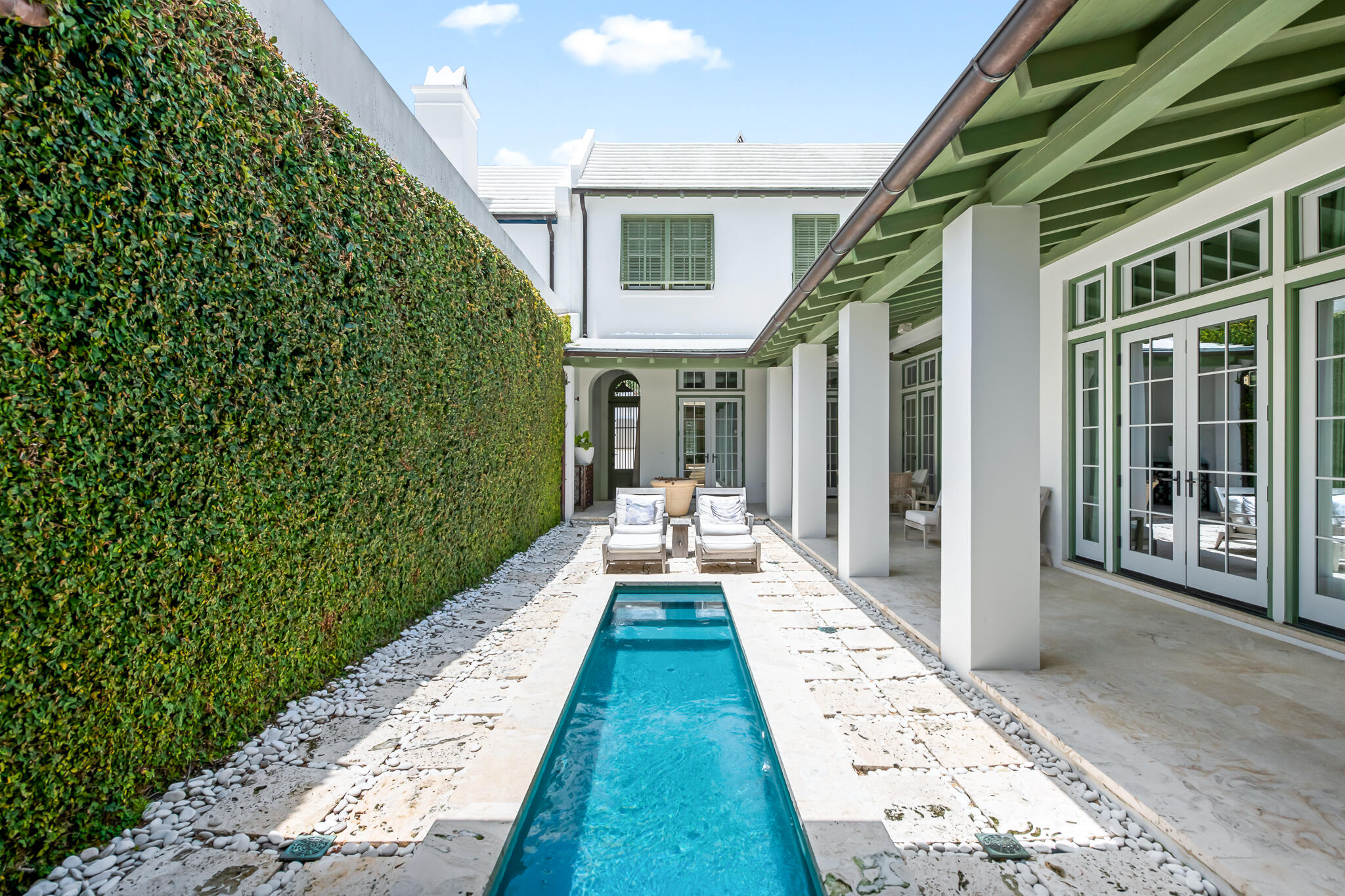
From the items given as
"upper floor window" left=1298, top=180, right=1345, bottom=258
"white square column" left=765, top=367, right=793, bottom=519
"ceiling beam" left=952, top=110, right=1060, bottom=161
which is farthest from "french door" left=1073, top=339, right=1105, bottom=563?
"white square column" left=765, top=367, right=793, bottom=519

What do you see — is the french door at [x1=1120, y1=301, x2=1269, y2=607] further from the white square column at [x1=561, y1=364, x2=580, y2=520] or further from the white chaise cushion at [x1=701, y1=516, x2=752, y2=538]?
the white square column at [x1=561, y1=364, x2=580, y2=520]

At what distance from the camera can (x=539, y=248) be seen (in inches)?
580

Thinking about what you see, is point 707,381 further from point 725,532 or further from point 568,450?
point 725,532

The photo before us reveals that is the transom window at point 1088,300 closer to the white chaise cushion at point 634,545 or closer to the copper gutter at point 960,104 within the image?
the copper gutter at point 960,104

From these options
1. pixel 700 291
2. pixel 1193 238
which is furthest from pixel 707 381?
pixel 1193 238

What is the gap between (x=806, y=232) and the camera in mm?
14719

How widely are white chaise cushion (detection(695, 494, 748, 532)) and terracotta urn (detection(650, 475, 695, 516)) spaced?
319cm

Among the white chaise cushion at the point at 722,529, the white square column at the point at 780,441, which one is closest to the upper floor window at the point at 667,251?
the white square column at the point at 780,441

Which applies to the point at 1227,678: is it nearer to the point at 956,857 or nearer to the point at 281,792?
the point at 956,857

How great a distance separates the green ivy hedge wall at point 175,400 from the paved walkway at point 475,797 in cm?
27

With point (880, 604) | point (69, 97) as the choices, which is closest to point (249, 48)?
point (69, 97)

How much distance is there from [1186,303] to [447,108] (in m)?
9.23

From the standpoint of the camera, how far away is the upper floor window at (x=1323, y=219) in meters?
4.49

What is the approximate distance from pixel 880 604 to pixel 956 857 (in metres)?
3.62
